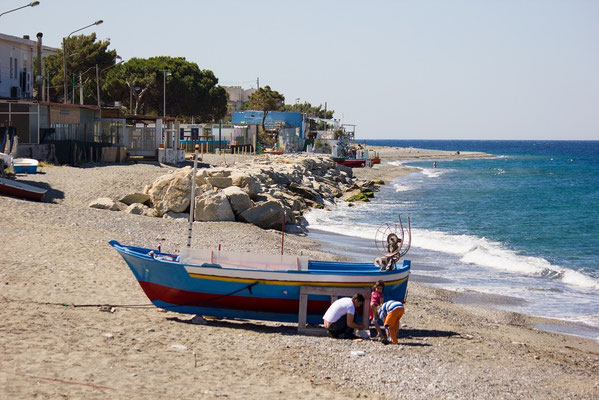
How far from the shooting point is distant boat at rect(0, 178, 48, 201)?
963 inches

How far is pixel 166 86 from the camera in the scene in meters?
74.9

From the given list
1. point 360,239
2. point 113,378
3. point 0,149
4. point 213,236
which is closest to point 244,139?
point 0,149

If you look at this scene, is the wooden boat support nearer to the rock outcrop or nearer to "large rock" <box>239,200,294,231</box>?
the rock outcrop

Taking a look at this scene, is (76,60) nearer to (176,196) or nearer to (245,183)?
(245,183)

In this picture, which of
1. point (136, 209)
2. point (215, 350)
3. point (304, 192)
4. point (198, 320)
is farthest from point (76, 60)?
point (215, 350)

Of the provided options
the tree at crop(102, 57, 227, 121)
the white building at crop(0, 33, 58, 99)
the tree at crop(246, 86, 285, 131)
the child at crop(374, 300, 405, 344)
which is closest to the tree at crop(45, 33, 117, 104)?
the tree at crop(102, 57, 227, 121)

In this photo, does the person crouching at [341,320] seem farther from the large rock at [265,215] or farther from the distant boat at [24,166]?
the distant boat at [24,166]

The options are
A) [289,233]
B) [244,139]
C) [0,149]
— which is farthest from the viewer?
[244,139]

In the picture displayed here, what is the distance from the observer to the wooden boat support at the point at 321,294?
13305 mm

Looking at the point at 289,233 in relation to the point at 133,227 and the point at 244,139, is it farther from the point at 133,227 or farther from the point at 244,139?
the point at 244,139

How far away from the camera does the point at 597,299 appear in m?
20.2

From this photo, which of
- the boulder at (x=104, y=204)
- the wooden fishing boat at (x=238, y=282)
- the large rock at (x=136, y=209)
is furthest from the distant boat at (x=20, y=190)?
the wooden fishing boat at (x=238, y=282)

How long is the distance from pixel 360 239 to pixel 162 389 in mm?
Result: 20350

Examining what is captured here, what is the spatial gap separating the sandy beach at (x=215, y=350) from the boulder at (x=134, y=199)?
27.6 feet
